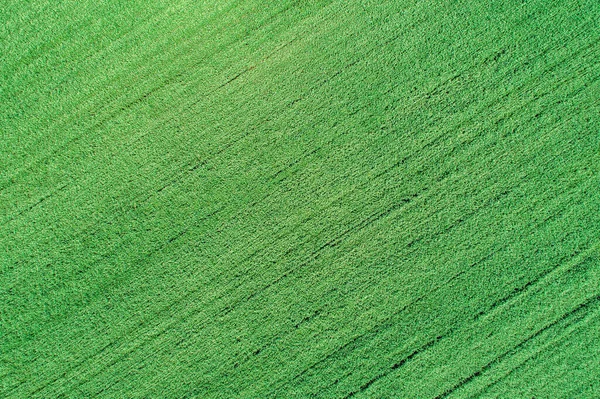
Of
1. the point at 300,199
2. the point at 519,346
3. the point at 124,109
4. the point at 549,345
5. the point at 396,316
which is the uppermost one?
the point at 124,109

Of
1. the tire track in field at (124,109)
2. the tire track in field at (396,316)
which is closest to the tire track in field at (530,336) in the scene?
the tire track in field at (396,316)

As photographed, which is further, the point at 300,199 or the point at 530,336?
the point at 300,199

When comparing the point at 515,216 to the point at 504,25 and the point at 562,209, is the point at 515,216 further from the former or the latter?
the point at 504,25

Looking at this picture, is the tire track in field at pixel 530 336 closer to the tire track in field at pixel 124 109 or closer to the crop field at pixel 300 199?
the crop field at pixel 300 199

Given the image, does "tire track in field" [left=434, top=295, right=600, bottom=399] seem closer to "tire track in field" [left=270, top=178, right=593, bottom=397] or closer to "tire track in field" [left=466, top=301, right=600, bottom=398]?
"tire track in field" [left=466, top=301, right=600, bottom=398]

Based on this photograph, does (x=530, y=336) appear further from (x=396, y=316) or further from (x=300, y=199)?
(x=300, y=199)

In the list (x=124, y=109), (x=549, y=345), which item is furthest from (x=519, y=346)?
(x=124, y=109)

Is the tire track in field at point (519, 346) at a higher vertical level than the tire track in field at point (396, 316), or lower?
lower

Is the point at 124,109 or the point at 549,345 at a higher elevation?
the point at 124,109

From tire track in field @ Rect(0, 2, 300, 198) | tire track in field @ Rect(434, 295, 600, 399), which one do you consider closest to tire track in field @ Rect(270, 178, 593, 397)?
tire track in field @ Rect(434, 295, 600, 399)
